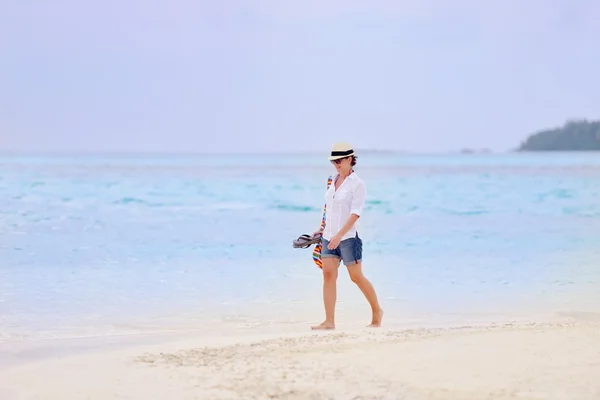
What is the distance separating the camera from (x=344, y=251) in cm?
724

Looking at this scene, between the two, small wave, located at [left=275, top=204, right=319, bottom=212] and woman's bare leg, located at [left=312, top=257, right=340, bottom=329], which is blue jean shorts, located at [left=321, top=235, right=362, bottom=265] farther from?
small wave, located at [left=275, top=204, right=319, bottom=212]

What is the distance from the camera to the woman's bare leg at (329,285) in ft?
24.1

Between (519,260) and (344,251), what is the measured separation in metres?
6.80

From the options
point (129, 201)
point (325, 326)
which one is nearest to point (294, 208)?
point (129, 201)

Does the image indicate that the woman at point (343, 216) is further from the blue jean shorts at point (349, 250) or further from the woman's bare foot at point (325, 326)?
the woman's bare foot at point (325, 326)

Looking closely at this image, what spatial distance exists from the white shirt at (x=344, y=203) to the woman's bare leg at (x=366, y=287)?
0.28 metres

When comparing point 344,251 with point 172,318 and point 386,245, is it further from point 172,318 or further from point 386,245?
point 386,245

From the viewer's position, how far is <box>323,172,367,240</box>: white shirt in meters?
7.08

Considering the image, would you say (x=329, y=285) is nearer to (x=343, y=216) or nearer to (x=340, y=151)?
(x=343, y=216)

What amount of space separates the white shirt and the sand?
2.70 feet

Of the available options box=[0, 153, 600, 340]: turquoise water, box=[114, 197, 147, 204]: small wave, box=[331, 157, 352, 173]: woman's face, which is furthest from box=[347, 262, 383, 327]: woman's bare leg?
box=[114, 197, 147, 204]: small wave

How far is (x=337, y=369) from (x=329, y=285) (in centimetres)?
184

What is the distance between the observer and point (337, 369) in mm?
5652

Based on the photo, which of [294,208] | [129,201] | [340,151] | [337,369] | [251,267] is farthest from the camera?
[129,201]
